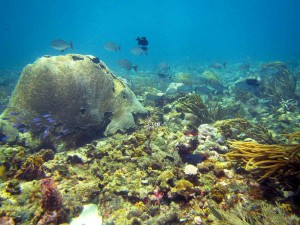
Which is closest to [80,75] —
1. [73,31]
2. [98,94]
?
[98,94]

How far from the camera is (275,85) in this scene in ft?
41.1

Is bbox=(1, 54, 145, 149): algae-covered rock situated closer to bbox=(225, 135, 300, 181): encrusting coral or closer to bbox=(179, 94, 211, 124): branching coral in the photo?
bbox=(179, 94, 211, 124): branching coral

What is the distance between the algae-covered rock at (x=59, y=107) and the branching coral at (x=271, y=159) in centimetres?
421

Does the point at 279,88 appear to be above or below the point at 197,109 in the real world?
above

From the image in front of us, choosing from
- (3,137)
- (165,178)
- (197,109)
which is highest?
(197,109)

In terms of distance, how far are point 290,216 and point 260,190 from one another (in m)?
0.73

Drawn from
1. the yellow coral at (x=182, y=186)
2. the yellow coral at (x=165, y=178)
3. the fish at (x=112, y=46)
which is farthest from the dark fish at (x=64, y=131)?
the fish at (x=112, y=46)

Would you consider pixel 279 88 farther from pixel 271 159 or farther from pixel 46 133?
pixel 46 133

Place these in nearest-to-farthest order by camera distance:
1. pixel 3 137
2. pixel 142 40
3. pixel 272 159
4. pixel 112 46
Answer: pixel 272 159
pixel 3 137
pixel 142 40
pixel 112 46

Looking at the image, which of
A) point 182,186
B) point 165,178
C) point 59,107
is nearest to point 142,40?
point 59,107

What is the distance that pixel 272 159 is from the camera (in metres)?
3.82

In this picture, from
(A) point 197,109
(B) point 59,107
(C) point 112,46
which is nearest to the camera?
(B) point 59,107

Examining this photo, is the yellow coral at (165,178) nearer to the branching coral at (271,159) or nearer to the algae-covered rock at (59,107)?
the branching coral at (271,159)

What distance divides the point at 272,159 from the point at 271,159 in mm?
19
